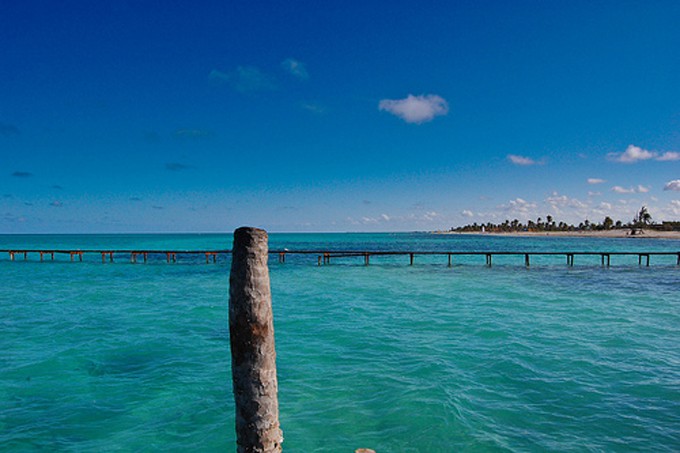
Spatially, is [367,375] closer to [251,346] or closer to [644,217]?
[251,346]

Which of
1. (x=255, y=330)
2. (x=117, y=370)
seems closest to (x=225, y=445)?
(x=255, y=330)

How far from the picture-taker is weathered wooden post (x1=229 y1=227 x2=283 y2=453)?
4051mm

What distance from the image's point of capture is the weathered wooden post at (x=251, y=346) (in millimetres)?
4051

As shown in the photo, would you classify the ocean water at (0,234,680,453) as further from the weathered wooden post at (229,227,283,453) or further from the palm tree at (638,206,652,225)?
the palm tree at (638,206,652,225)

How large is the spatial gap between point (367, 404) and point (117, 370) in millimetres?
7283

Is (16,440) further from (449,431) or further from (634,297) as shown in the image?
(634,297)

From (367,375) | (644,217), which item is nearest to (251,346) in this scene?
(367,375)

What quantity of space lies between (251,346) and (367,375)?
7269mm

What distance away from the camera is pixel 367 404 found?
8828mm

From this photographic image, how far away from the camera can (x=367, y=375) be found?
10.6 metres

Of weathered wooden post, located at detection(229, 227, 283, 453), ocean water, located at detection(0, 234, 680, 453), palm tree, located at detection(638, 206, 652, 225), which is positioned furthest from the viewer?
palm tree, located at detection(638, 206, 652, 225)

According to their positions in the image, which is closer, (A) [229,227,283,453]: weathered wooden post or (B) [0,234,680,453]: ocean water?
(A) [229,227,283,453]: weathered wooden post

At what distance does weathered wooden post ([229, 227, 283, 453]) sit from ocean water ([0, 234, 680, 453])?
12.0 ft

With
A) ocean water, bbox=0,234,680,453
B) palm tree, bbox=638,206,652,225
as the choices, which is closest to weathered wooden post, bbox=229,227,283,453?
ocean water, bbox=0,234,680,453
